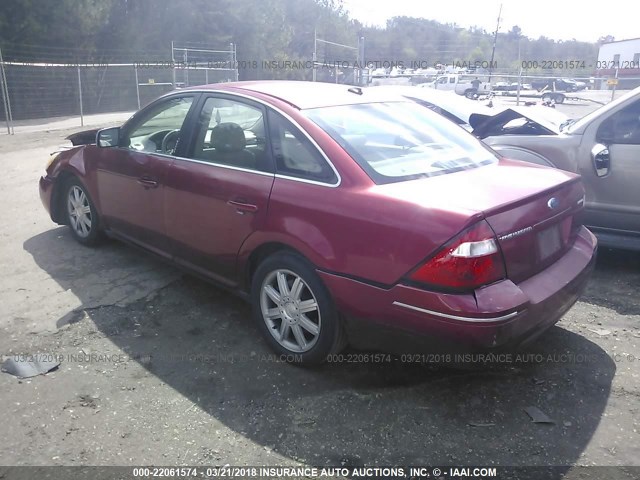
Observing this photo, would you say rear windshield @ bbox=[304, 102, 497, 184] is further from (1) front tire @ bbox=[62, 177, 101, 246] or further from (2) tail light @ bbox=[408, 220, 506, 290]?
(1) front tire @ bbox=[62, 177, 101, 246]

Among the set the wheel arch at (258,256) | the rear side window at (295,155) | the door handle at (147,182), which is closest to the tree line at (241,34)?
the door handle at (147,182)

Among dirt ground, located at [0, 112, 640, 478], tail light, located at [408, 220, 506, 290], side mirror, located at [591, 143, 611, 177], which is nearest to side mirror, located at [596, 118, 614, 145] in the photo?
side mirror, located at [591, 143, 611, 177]

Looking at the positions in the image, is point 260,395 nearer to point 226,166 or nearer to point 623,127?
point 226,166

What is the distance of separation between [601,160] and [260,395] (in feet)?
12.2

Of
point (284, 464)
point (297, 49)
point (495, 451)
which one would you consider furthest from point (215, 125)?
point (297, 49)

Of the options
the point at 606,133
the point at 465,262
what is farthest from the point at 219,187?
the point at 606,133

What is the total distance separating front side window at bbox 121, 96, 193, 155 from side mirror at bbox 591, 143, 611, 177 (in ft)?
11.6

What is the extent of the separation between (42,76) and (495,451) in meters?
23.1

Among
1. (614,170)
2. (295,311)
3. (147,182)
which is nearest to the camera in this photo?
(295,311)

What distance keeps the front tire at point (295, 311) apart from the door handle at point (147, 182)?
129 cm

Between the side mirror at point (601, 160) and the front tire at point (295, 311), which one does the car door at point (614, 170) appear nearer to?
the side mirror at point (601, 160)

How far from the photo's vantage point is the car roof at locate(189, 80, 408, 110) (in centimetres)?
357

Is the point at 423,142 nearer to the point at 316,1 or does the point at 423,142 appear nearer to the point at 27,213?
the point at 27,213

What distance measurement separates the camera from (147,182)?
167 inches
